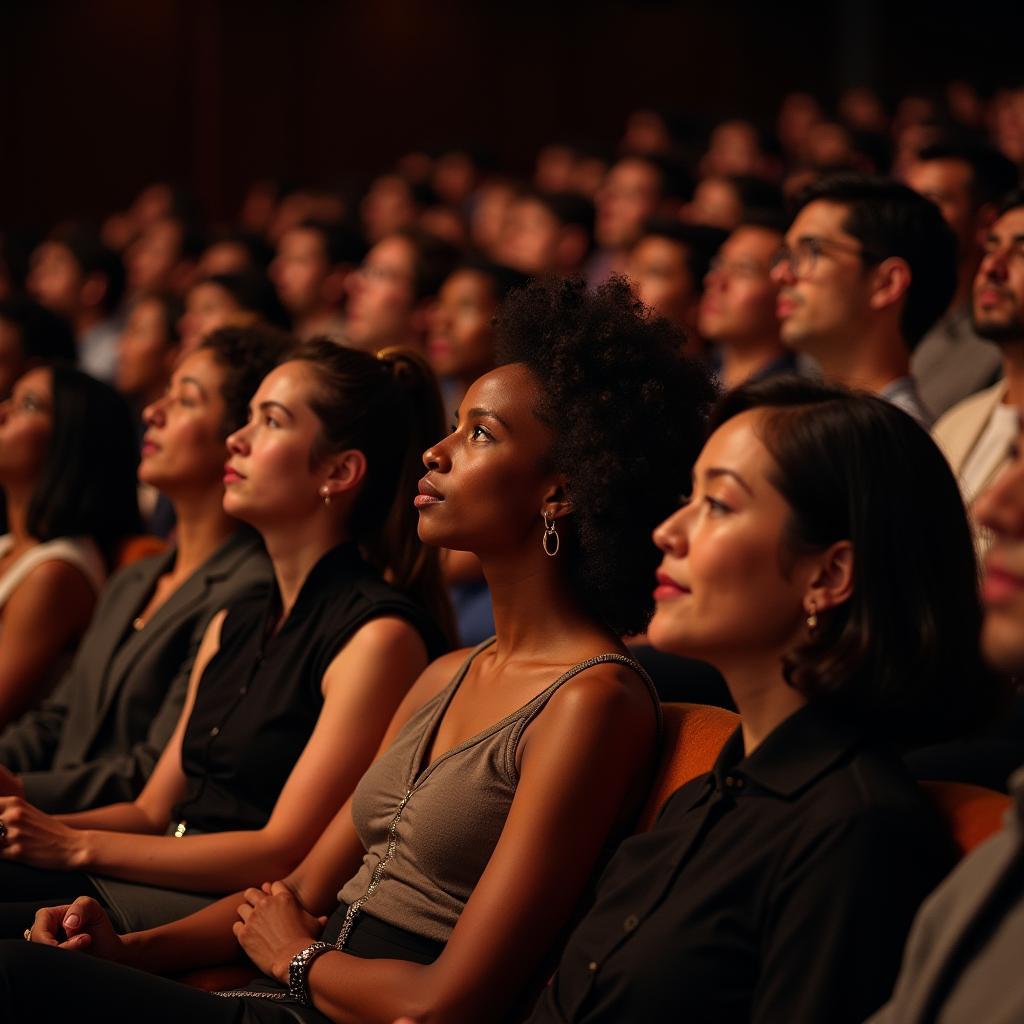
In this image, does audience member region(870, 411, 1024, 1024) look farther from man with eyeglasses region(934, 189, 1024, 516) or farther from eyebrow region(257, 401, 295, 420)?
man with eyeglasses region(934, 189, 1024, 516)

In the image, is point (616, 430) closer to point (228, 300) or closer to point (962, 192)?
point (962, 192)

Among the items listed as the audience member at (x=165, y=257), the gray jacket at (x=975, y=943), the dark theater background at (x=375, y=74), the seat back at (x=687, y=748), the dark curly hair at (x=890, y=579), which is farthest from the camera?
the dark theater background at (x=375, y=74)

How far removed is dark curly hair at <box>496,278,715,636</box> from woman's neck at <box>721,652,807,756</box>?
1.33 feet

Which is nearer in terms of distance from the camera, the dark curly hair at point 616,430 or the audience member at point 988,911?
the audience member at point 988,911

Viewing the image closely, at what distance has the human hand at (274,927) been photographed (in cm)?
205

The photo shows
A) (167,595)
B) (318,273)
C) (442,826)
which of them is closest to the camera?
(442,826)

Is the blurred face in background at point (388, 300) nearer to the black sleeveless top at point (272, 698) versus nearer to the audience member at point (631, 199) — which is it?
the audience member at point (631, 199)

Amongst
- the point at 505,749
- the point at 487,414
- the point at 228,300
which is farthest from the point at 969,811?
the point at 228,300

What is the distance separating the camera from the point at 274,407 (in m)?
2.69

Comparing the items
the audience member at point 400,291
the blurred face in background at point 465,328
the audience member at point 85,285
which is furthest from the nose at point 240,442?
the audience member at point 85,285

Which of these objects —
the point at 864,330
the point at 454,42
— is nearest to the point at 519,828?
the point at 864,330

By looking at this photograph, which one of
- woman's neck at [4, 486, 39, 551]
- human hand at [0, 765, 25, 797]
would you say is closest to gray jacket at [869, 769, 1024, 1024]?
human hand at [0, 765, 25, 797]

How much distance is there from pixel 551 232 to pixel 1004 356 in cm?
330

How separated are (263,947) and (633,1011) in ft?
2.38
